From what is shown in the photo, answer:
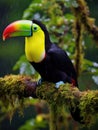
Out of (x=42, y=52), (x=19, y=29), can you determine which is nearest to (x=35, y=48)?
(x=42, y=52)

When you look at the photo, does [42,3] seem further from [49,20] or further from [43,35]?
[43,35]

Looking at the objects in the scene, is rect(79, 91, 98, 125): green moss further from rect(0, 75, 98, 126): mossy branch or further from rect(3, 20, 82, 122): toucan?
rect(3, 20, 82, 122): toucan

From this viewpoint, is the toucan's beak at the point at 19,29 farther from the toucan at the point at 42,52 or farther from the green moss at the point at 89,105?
the green moss at the point at 89,105

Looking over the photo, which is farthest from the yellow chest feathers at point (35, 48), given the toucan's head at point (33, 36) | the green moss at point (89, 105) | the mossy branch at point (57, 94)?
the green moss at point (89, 105)

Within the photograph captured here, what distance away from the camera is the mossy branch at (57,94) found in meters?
2.87

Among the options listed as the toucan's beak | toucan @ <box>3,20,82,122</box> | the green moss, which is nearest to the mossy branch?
the green moss

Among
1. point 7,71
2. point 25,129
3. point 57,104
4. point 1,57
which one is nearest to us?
point 57,104

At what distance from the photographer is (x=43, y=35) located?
134 inches

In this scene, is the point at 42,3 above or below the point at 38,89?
above

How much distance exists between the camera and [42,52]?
3346 millimetres

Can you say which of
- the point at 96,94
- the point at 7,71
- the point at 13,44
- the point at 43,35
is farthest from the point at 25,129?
the point at 13,44

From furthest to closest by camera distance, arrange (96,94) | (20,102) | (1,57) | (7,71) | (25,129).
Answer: (1,57) < (7,71) < (25,129) < (20,102) < (96,94)

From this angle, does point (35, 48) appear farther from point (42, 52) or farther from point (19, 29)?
point (19, 29)

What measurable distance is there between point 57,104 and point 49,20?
41.1 inches
